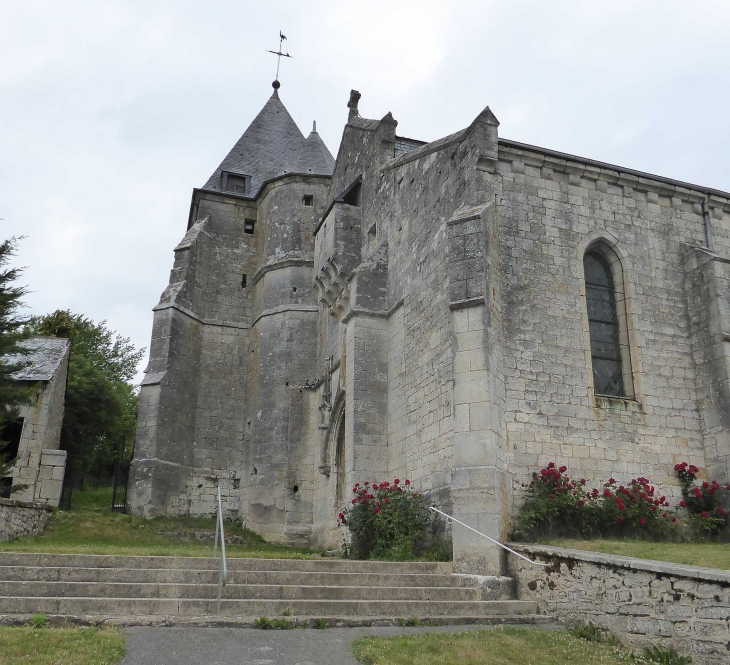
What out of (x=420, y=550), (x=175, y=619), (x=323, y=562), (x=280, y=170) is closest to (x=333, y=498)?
(x=420, y=550)

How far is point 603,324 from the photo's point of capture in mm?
12625

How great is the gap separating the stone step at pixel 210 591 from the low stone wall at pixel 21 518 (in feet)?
23.5

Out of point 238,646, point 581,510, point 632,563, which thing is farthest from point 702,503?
point 238,646

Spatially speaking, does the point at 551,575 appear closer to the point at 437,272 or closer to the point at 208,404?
the point at 437,272

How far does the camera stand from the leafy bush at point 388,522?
11289 mm

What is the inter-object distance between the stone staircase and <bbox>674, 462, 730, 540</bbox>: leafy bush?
12.3 ft

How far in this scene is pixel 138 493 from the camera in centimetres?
1903

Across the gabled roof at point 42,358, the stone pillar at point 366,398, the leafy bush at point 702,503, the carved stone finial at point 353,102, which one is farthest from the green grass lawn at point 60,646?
the carved stone finial at point 353,102

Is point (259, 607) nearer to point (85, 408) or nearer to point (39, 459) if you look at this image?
point (39, 459)

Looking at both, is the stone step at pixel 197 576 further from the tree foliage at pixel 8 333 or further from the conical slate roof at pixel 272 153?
the conical slate roof at pixel 272 153

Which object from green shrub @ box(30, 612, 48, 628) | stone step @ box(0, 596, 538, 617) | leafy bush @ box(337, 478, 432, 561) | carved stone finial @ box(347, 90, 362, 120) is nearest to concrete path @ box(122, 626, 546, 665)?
stone step @ box(0, 596, 538, 617)

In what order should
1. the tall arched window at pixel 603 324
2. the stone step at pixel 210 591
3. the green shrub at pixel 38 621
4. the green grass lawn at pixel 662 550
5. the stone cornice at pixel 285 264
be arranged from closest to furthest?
the green shrub at pixel 38 621 → the stone step at pixel 210 591 → the green grass lawn at pixel 662 550 → the tall arched window at pixel 603 324 → the stone cornice at pixel 285 264

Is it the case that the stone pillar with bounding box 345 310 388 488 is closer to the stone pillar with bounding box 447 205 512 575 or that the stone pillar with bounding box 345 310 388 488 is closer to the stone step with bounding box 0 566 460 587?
the stone pillar with bounding box 447 205 512 575

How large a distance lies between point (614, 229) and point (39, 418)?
573 inches
